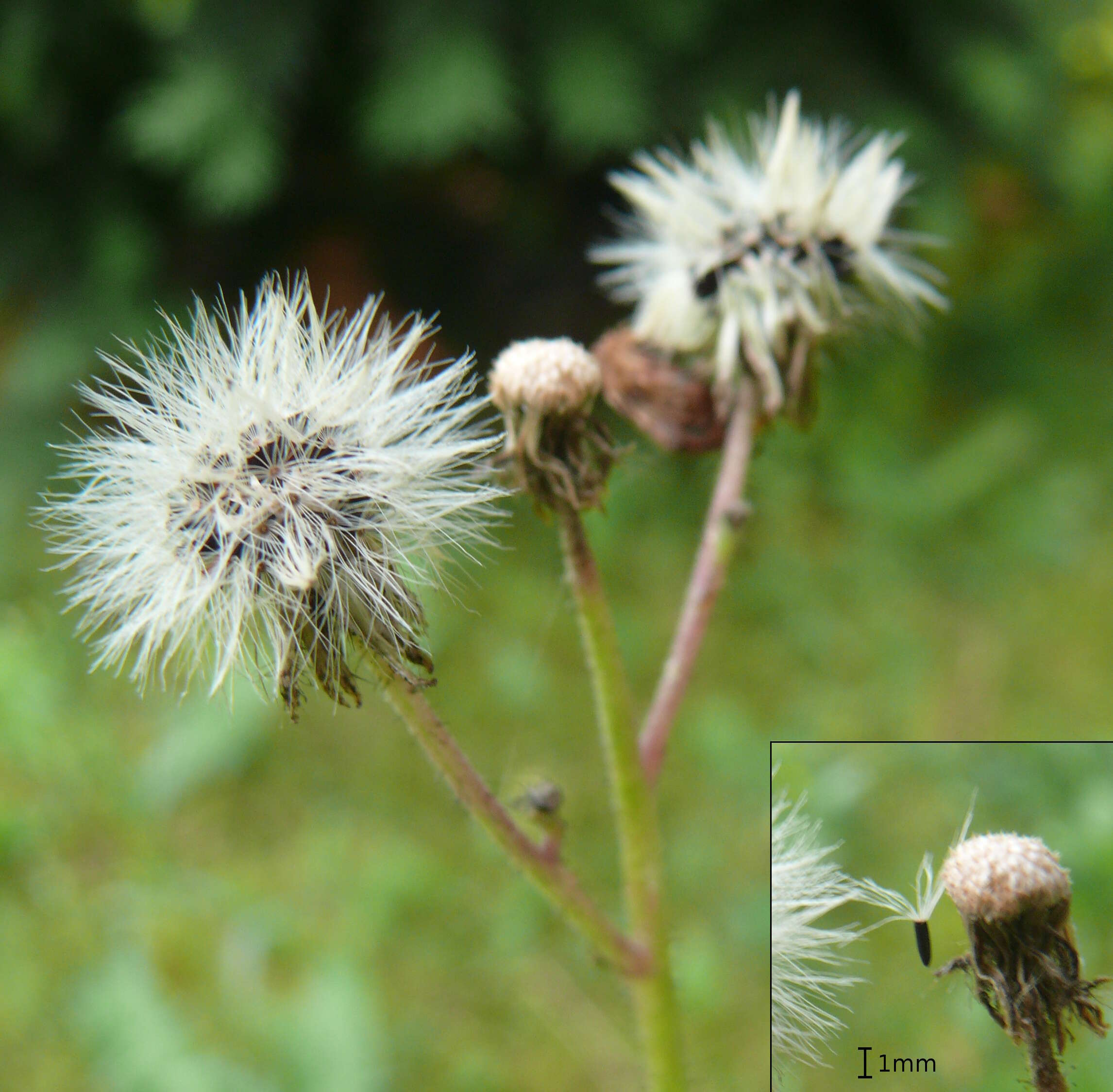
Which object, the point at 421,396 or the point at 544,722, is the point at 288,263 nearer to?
the point at 544,722

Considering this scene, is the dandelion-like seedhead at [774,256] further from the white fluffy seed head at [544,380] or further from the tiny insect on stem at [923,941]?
the tiny insect on stem at [923,941]

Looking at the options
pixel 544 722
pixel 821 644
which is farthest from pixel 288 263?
pixel 821 644

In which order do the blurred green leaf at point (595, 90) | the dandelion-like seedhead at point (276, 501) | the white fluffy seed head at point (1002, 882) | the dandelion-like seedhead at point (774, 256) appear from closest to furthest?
the white fluffy seed head at point (1002, 882) → the dandelion-like seedhead at point (276, 501) → the dandelion-like seedhead at point (774, 256) → the blurred green leaf at point (595, 90)

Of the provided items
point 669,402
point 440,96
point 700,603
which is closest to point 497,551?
point 440,96

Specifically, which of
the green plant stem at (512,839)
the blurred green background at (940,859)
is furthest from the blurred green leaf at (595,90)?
the green plant stem at (512,839)

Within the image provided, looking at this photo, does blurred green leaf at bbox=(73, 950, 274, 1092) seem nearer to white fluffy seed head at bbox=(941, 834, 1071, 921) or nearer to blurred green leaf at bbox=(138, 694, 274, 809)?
blurred green leaf at bbox=(138, 694, 274, 809)
